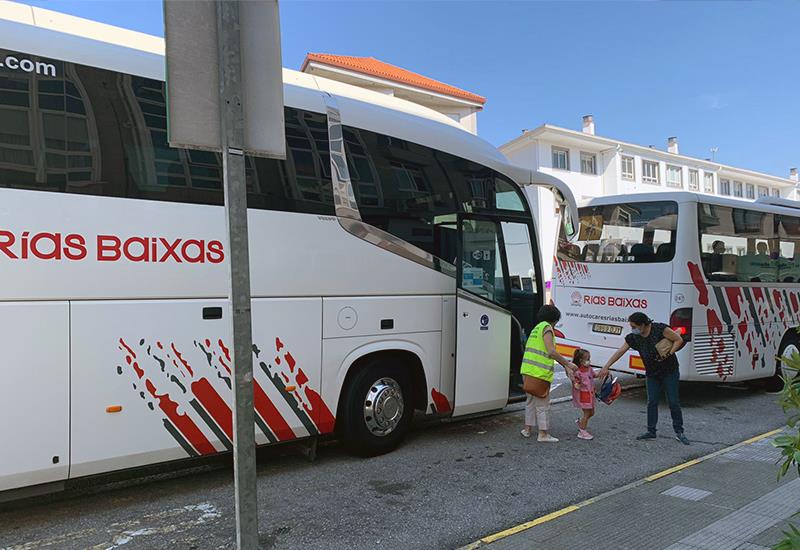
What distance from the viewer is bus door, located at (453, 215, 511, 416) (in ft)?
19.2

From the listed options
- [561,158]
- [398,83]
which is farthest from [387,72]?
[561,158]

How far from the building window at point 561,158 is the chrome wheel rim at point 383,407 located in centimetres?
2861

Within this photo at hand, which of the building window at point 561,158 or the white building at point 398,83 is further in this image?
the building window at point 561,158

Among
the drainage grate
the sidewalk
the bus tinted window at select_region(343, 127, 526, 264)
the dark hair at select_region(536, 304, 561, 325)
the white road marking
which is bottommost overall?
the drainage grate

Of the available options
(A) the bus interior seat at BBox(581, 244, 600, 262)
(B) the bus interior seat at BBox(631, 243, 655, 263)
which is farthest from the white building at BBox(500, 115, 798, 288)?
(B) the bus interior seat at BBox(631, 243, 655, 263)

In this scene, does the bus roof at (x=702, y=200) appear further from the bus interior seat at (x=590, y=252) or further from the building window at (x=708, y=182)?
the building window at (x=708, y=182)

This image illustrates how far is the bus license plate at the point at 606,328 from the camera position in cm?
817

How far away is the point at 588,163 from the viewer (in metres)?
33.6

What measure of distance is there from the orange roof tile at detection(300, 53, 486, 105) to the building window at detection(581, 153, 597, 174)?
8.47 metres

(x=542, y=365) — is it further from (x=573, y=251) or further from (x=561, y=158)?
(x=561, y=158)

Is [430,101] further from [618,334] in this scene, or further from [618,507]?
[618,507]

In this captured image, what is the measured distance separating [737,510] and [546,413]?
215cm

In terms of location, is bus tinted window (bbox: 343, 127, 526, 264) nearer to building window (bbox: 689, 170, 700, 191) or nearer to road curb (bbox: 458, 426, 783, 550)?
road curb (bbox: 458, 426, 783, 550)

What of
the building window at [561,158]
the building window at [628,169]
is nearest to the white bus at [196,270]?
the building window at [561,158]
